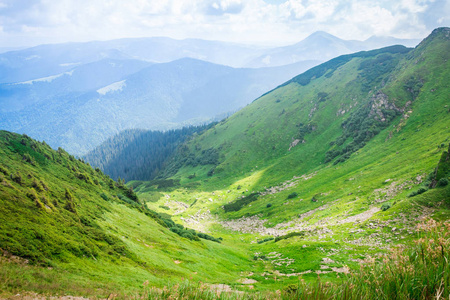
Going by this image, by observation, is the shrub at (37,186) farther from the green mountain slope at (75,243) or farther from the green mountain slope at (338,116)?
the green mountain slope at (338,116)

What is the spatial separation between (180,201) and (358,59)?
606 feet

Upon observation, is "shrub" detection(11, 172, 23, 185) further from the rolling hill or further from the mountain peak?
the mountain peak

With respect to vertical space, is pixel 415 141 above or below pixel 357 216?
above

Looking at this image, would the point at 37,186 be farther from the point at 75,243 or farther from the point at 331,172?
the point at 331,172

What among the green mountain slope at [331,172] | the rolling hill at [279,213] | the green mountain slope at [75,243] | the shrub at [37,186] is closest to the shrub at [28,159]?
the green mountain slope at [75,243]

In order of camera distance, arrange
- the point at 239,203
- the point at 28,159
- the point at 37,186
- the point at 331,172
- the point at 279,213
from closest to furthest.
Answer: the point at 37,186 → the point at 28,159 → the point at 279,213 → the point at 331,172 → the point at 239,203

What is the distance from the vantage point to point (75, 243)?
765 inches

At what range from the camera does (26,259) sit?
1459 centimetres

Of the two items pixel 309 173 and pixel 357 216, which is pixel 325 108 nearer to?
pixel 309 173

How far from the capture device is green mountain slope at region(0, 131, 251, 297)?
1426 centimetres

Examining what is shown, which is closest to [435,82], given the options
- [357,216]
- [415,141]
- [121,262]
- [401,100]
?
[401,100]

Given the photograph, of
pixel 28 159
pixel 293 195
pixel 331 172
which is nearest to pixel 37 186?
pixel 28 159

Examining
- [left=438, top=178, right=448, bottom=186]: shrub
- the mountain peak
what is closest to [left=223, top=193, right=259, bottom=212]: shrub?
[left=438, top=178, right=448, bottom=186]: shrub

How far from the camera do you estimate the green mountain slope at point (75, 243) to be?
46.8 feet
